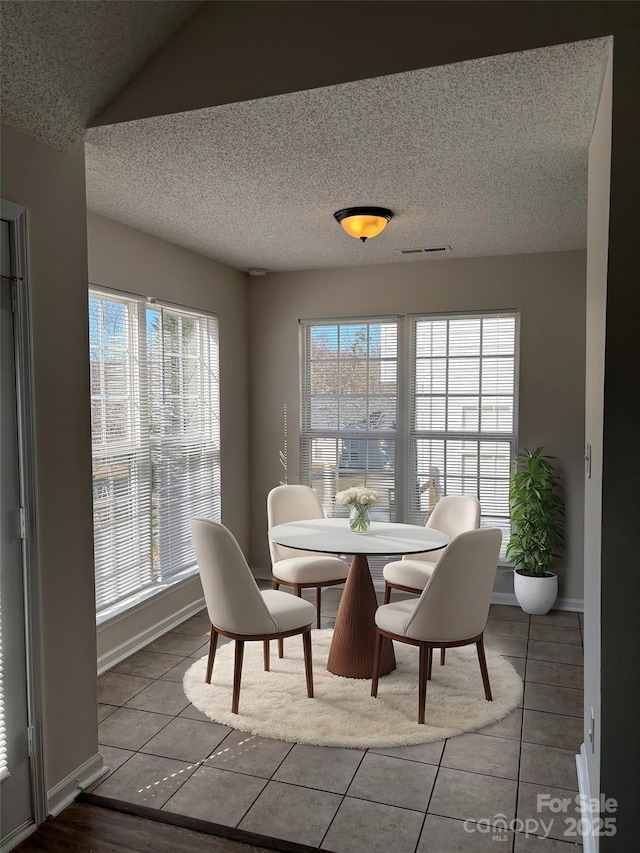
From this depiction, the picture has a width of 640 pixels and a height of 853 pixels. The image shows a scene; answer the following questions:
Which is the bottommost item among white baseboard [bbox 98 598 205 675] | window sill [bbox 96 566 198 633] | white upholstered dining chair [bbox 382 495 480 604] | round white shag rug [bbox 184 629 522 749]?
round white shag rug [bbox 184 629 522 749]

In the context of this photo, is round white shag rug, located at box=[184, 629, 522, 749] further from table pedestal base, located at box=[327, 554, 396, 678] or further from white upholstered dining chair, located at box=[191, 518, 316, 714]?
white upholstered dining chair, located at box=[191, 518, 316, 714]

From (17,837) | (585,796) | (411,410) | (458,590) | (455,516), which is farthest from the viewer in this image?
(411,410)

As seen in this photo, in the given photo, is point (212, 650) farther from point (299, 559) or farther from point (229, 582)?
point (299, 559)

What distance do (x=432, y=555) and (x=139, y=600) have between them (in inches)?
77.0

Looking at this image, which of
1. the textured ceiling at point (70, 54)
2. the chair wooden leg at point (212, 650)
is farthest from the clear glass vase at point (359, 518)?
the textured ceiling at point (70, 54)

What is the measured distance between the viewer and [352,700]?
334 centimetres

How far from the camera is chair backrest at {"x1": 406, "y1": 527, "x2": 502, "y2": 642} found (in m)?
2.99

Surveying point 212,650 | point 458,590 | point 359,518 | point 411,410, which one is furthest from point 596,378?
point 411,410

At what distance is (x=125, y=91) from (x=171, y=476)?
2.60 metres

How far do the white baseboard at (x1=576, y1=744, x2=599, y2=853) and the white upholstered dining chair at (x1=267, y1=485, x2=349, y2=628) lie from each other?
5.76 feet

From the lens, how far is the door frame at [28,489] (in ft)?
7.66

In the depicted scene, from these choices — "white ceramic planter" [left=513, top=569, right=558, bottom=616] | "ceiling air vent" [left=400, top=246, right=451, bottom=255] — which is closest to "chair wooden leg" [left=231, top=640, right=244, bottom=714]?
"white ceramic planter" [left=513, top=569, right=558, bottom=616]

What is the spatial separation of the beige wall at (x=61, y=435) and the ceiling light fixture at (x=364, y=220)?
153 centimetres

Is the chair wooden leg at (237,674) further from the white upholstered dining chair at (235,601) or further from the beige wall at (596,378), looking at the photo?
the beige wall at (596,378)
